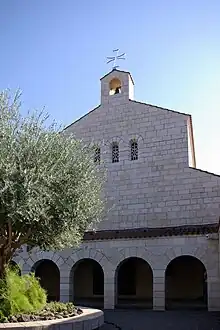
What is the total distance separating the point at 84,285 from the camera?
68.9 ft

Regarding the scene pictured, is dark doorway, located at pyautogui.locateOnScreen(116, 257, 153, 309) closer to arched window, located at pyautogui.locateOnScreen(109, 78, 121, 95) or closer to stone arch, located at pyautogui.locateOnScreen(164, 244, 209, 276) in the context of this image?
stone arch, located at pyautogui.locateOnScreen(164, 244, 209, 276)

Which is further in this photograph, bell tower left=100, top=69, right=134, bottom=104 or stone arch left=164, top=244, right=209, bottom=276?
bell tower left=100, top=69, right=134, bottom=104

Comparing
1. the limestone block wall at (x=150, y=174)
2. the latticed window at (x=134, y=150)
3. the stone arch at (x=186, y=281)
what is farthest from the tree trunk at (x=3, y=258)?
the stone arch at (x=186, y=281)

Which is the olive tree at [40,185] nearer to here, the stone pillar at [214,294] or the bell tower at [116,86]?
the stone pillar at [214,294]

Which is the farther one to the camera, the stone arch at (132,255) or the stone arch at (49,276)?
the stone arch at (49,276)

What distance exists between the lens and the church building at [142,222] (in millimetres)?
16641

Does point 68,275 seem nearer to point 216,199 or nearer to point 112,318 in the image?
point 112,318

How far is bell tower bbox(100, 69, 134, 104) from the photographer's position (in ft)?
70.4

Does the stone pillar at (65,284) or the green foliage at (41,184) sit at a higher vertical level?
the green foliage at (41,184)

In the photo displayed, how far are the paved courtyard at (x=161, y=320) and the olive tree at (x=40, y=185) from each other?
2.93 metres

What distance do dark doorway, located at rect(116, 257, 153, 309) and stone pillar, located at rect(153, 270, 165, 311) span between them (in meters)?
3.48

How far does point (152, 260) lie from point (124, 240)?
1365 mm

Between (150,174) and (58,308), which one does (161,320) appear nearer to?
(58,308)

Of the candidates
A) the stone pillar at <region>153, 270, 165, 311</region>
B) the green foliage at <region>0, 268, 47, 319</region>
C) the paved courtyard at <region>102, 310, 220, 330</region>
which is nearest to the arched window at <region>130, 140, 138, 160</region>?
the stone pillar at <region>153, 270, 165, 311</region>
